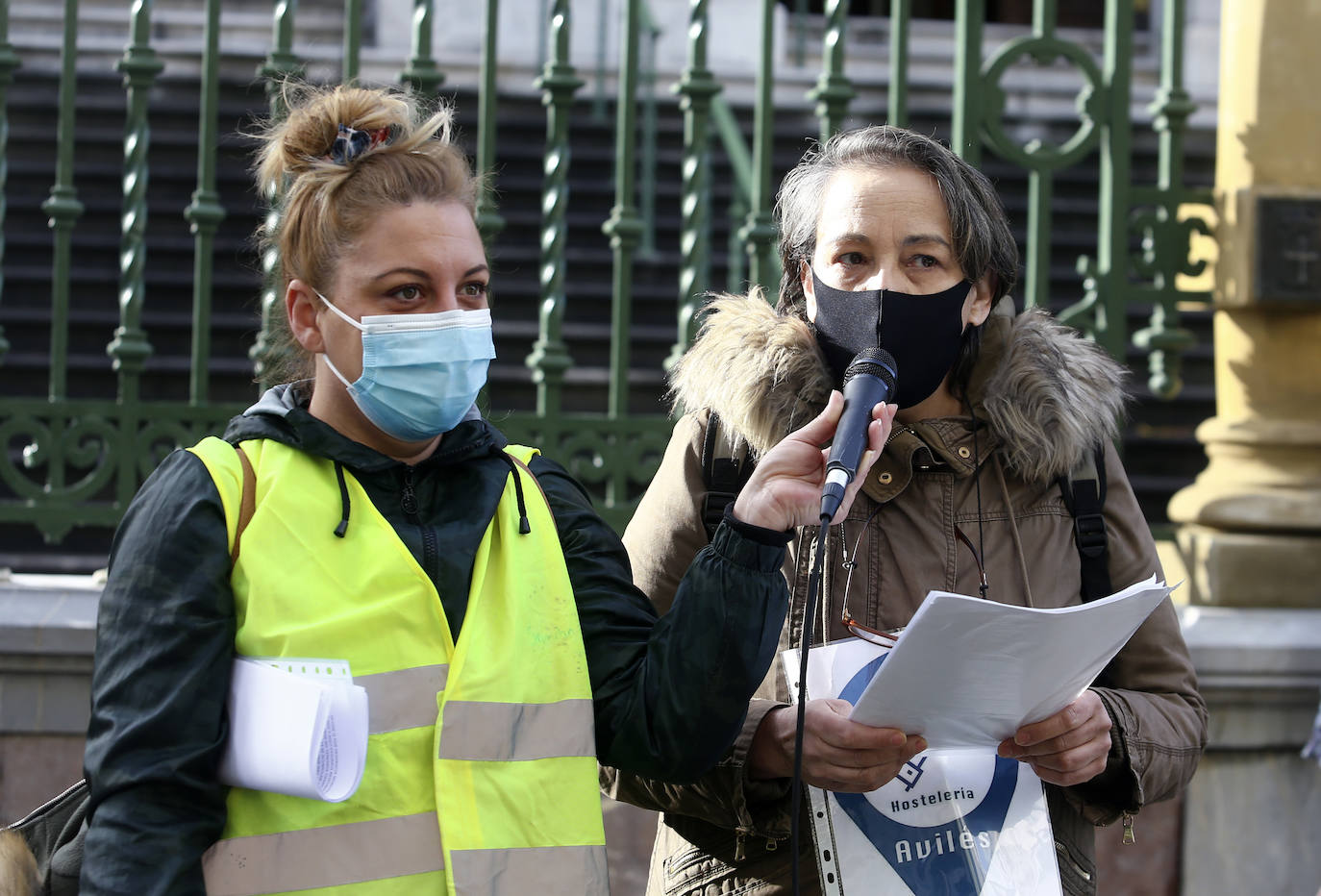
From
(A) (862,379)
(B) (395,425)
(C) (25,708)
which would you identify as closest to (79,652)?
(C) (25,708)

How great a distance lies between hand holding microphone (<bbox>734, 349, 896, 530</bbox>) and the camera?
2.12 m

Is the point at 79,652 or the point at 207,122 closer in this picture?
the point at 79,652

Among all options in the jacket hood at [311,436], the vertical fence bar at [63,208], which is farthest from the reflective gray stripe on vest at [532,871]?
the vertical fence bar at [63,208]

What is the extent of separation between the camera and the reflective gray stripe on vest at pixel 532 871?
1977mm

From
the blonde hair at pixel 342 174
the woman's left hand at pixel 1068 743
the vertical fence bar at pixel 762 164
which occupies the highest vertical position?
the vertical fence bar at pixel 762 164

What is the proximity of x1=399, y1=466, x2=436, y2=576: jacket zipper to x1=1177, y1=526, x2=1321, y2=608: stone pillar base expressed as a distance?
2967mm

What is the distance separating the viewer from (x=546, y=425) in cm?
448

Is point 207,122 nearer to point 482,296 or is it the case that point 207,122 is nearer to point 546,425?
point 546,425

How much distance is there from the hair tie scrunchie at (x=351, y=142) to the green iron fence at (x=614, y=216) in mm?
2071

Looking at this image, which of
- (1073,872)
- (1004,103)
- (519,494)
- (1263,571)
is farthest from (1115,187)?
(519,494)

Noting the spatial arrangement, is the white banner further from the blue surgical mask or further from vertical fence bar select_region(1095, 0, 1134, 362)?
vertical fence bar select_region(1095, 0, 1134, 362)

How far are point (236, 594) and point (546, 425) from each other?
249cm

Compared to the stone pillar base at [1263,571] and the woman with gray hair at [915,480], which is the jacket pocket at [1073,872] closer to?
the woman with gray hair at [915,480]

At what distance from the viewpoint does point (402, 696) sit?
203 centimetres
